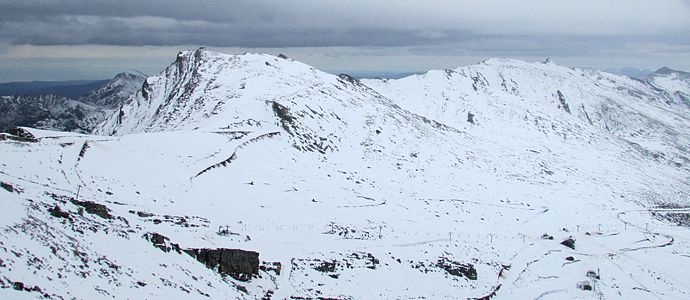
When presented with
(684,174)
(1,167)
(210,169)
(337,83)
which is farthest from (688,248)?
(684,174)

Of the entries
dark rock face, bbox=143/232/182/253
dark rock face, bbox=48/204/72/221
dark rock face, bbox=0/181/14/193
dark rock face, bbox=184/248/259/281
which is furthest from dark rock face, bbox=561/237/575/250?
dark rock face, bbox=0/181/14/193

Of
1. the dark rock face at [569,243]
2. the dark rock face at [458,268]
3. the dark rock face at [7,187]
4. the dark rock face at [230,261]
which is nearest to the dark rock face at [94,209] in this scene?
the dark rock face at [7,187]

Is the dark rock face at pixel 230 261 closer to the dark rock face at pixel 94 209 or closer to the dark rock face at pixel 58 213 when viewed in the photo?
the dark rock face at pixel 94 209

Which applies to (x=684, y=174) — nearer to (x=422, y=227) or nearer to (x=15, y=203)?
(x=422, y=227)

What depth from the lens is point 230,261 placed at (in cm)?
2742

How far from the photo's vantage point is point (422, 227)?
2015 inches

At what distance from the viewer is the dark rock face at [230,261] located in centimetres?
2698

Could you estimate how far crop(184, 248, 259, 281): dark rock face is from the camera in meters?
27.0

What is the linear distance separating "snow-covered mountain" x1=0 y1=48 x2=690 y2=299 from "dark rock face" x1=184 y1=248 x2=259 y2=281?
0.25ft

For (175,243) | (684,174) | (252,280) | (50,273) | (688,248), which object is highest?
(50,273)

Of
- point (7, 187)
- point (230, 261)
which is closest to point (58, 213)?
point (7, 187)

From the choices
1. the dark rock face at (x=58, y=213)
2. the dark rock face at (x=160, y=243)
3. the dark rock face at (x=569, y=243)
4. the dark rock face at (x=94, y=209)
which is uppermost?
the dark rock face at (x=58, y=213)

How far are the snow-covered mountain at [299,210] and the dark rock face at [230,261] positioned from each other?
0.08m

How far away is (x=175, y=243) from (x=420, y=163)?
64730 mm
